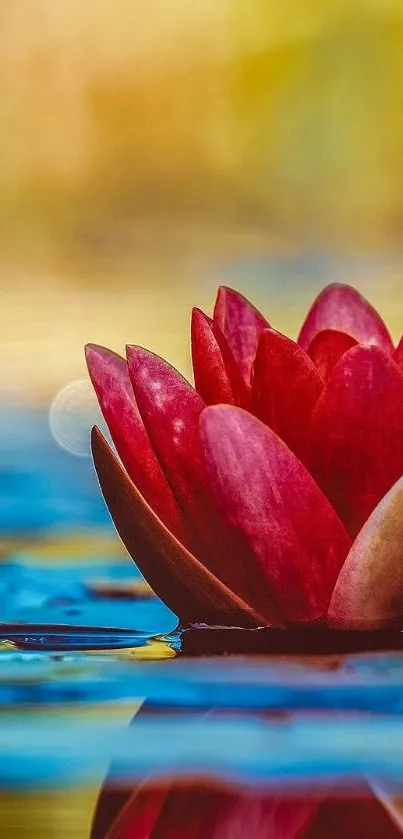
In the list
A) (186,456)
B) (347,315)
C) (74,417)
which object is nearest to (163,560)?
(186,456)

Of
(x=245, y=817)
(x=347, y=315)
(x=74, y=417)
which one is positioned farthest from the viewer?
(x=74, y=417)

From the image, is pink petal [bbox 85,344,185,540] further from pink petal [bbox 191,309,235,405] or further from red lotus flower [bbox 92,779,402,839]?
red lotus flower [bbox 92,779,402,839]

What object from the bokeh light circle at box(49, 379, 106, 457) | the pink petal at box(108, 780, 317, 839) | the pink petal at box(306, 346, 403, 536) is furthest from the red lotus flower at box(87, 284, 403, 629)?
the bokeh light circle at box(49, 379, 106, 457)

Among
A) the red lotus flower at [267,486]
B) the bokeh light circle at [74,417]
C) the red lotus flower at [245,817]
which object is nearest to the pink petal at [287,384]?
the red lotus flower at [267,486]

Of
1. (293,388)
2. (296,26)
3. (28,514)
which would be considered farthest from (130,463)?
(296,26)

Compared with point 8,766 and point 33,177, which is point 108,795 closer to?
point 8,766

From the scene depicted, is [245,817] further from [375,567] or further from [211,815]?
[375,567]

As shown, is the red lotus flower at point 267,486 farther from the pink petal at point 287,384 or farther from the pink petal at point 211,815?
the pink petal at point 211,815
